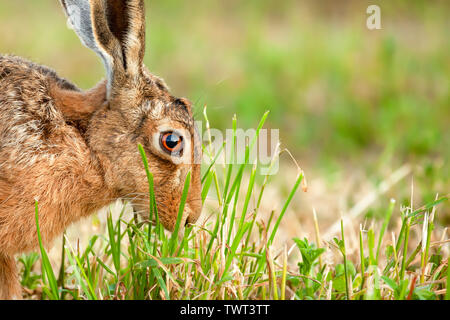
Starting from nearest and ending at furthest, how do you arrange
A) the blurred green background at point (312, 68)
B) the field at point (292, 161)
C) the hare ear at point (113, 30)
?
the field at point (292, 161) → the hare ear at point (113, 30) → the blurred green background at point (312, 68)

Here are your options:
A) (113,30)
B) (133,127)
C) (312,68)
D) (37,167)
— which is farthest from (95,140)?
(312,68)

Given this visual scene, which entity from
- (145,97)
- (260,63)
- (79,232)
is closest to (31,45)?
(260,63)

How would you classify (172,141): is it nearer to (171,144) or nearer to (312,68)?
(171,144)

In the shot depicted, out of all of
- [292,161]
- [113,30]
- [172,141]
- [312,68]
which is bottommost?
[292,161]

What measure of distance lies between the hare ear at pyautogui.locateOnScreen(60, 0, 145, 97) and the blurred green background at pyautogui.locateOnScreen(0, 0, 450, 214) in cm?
80

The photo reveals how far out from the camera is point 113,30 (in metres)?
3.22

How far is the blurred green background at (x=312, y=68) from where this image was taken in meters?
6.73

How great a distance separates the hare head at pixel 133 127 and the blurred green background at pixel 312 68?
27.9 inches

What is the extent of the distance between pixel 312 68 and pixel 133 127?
19.5 feet

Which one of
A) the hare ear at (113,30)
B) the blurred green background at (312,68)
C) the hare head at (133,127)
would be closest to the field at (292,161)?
the blurred green background at (312,68)

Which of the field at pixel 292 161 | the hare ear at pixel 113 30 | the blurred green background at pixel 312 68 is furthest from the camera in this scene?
the blurred green background at pixel 312 68

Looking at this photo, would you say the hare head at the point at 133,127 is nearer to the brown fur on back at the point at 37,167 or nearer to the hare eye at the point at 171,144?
the hare eye at the point at 171,144

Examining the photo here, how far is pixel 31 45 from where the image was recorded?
983 centimetres
